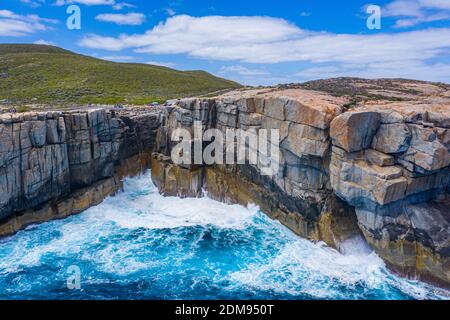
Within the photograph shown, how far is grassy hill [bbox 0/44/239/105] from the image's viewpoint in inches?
3051

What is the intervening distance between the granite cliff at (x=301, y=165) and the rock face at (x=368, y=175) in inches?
3.5

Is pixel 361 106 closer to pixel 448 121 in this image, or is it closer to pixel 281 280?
pixel 448 121

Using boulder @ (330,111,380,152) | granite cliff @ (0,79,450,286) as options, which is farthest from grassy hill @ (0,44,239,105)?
boulder @ (330,111,380,152)

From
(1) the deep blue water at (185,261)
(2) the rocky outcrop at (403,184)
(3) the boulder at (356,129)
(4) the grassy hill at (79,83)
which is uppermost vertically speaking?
(4) the grassy hill at (79,83)

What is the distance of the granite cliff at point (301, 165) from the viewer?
29062 millimetres

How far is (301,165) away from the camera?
1399 inches

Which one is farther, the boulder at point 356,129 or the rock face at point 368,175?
the boulder at point 356,129

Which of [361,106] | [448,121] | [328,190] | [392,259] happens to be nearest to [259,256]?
[328,190]

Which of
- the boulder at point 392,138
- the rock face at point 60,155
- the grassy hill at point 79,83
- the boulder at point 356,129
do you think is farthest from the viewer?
the grassy hill at point 79,83

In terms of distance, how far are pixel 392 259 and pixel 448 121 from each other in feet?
39.2

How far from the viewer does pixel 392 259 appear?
3017 cm

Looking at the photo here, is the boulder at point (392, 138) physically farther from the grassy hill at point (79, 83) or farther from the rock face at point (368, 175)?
the grassy hill at point (79, 83)

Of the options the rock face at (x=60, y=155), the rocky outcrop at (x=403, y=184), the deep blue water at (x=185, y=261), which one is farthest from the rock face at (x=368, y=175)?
the rock face at (x=60, y=155)

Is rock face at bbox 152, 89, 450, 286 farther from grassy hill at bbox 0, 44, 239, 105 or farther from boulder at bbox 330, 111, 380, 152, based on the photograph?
grassy hill at bbox 0, 44, 239, 105
